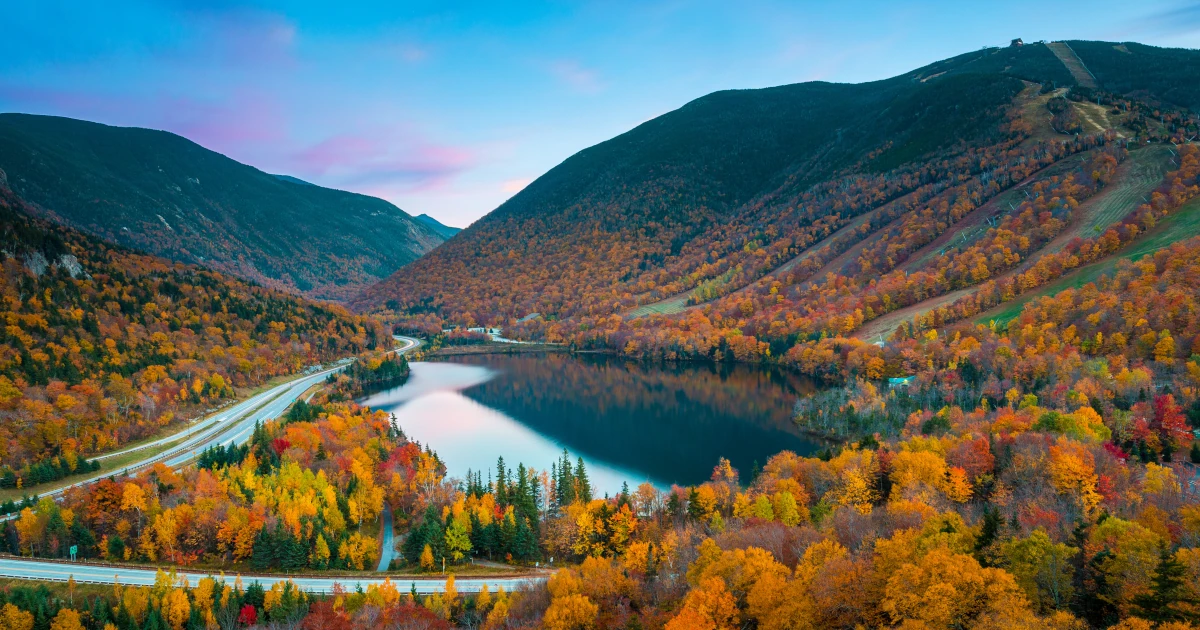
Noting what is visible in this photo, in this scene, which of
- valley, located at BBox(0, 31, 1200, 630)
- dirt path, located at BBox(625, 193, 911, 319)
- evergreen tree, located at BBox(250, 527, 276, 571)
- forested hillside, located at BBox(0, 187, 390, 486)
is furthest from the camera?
dirt path, located at BBox(625, 193, 911, 319)

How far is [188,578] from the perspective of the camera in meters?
33.9

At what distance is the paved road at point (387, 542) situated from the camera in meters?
38.2

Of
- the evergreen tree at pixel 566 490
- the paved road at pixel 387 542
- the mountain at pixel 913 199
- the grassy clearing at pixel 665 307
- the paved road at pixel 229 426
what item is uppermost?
the mountain at pixel 913 199

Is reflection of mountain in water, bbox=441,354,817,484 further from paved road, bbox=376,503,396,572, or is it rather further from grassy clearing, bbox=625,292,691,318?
grassy clearing, bbox=625,292,691,318

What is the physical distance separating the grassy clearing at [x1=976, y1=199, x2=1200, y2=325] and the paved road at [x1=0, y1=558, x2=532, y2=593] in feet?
243

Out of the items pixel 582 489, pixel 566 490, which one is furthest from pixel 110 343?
pixel 582 489

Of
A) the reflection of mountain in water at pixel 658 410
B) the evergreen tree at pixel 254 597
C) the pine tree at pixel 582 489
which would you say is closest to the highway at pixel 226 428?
the evergreen tree at pixel 254 597

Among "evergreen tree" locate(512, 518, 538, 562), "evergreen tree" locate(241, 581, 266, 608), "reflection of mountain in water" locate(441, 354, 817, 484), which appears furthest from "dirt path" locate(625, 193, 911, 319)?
"evergreen tree" locate(241, 581, 266, 608)

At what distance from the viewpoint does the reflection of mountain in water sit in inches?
2433

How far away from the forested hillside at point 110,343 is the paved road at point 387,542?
995 inches

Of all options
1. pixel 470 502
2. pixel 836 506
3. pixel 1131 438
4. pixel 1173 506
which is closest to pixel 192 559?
pixel 470 502

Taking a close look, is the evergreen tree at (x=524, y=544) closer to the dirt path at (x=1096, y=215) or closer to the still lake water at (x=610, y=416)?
the still lake water at (x=610, y=416)

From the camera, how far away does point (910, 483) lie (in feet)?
121

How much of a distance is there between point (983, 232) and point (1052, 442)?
8674 centimetres
